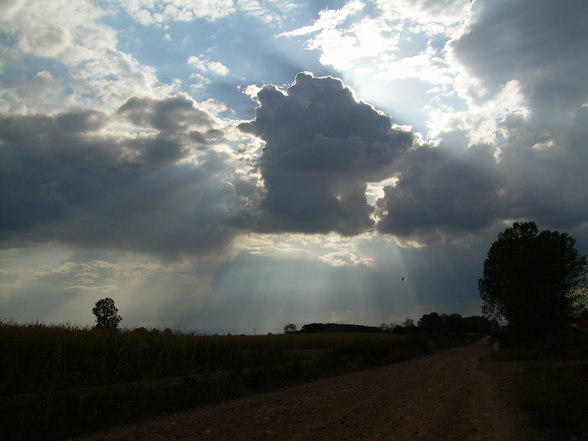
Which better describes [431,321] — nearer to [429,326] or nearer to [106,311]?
[429,326]

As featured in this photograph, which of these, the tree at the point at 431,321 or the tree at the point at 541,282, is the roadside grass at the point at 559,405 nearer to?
the tree at the point at 541,282

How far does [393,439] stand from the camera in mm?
8672

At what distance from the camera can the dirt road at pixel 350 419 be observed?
30.5ft

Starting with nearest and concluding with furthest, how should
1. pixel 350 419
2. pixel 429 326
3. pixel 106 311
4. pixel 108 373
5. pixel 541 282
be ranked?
pixel 350 419 < pixel 108 373 < pixel 541 282 < pixel 106 311 < pixel 429 326

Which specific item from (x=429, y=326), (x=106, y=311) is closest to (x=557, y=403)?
(x=106, y=311)

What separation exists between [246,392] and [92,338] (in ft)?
23.9

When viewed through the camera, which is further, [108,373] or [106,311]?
[106,311]

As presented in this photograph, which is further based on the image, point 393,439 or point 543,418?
point 543,418

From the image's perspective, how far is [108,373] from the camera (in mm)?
17375

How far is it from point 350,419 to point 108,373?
1045cm

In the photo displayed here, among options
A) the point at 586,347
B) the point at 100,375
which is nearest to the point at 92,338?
the point at 100,375

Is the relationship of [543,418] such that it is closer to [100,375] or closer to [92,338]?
[100,375]

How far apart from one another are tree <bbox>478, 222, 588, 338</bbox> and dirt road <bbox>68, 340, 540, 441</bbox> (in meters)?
31.7

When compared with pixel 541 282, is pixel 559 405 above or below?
below
